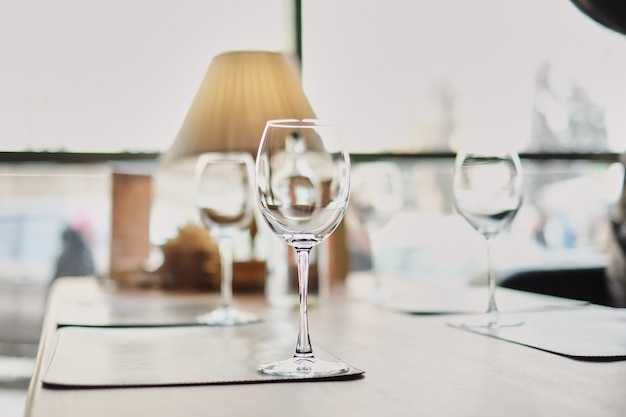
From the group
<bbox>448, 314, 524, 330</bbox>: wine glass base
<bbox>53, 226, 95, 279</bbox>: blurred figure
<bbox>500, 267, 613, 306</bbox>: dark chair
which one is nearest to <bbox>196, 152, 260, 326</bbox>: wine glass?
<bbox>448, 314, 524, 330</bbox>: wine glass base

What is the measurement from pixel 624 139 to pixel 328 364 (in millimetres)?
2900

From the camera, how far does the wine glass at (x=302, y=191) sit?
80 centimetres

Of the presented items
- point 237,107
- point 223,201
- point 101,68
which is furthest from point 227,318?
point 101,68

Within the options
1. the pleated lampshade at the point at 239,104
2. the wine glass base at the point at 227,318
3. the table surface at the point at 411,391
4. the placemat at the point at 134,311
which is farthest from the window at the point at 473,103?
the table surface at the point at 411,391

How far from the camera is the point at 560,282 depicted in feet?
7.50

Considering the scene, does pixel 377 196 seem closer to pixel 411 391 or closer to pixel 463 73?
pixel 411 391

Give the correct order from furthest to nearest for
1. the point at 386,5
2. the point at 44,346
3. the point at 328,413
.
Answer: the point at 386,5
the point at 44,346
the point at 328,413

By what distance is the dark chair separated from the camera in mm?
2277

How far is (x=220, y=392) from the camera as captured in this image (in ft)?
2.34

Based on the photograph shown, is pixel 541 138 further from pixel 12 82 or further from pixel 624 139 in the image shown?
pixel 12 82

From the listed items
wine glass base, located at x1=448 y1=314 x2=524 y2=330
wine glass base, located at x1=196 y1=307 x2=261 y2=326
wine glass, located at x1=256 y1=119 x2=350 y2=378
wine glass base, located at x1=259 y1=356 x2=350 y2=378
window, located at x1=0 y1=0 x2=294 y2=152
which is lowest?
wine glass base, located at x1=259 y1=356 x2=350 y2=378

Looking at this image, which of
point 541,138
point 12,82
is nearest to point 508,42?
point 541,138

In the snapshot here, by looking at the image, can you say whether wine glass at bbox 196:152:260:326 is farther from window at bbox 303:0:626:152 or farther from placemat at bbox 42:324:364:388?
window at bbox 303:0:626:152

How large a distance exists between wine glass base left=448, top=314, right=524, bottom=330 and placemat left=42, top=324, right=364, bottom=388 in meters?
0.21
